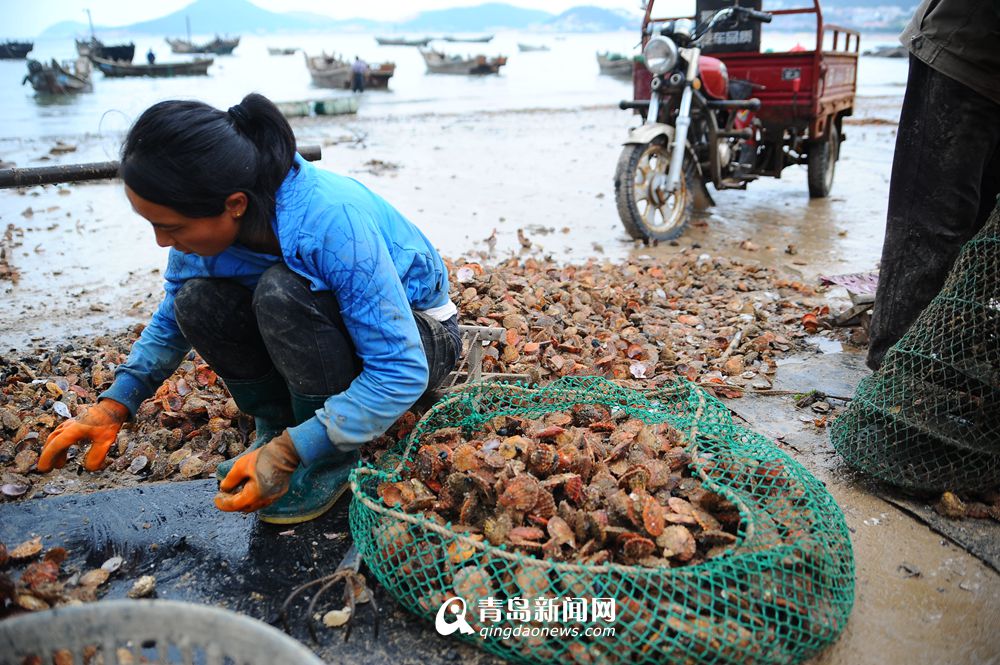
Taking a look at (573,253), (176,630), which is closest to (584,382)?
(176,630)

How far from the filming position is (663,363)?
3.07 meters

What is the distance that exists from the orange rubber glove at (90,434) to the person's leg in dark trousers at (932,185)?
2.52 m

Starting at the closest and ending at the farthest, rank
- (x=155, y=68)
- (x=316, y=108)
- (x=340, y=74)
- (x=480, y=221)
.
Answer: (x=480, y=221) → (x=316, y=108) → (x=340, y=74) → (x=155, y=68)

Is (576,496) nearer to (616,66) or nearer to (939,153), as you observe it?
(939,153)

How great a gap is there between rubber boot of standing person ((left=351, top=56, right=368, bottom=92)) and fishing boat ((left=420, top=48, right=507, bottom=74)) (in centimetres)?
1083

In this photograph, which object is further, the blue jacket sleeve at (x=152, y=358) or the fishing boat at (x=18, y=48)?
the fishing boat at (x=18, y=48)

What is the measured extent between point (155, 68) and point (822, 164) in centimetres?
3900

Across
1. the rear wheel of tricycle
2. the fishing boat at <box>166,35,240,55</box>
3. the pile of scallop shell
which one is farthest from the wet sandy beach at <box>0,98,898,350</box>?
the fishing boat at <box>166,35,240,55</box>

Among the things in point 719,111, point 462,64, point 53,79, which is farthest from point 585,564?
point 462,64

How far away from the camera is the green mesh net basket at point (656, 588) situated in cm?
147

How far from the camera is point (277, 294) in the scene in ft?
5.81

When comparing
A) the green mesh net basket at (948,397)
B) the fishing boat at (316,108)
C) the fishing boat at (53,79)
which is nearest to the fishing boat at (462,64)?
the fishing boat at (53,79)

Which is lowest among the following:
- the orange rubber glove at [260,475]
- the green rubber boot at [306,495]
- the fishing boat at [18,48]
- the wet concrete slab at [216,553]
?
the wet concrete slab at [216,553]

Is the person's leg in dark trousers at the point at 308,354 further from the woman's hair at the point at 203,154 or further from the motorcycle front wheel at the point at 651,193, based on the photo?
the motorcycle front wheel at the point at 651,193
